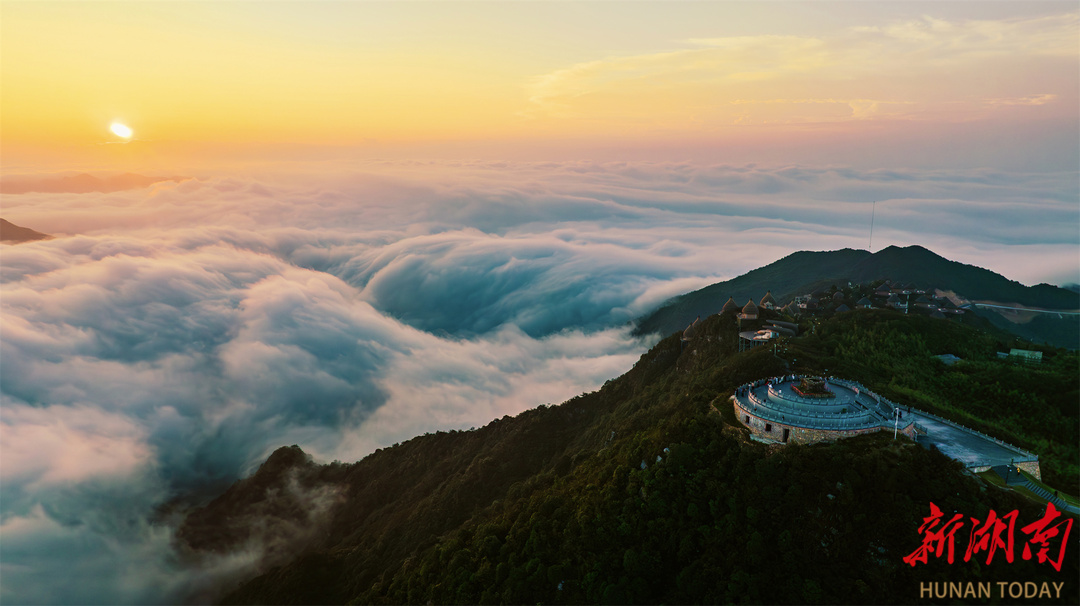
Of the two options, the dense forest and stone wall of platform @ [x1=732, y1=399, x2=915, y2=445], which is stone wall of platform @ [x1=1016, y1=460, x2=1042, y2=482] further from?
stone wall of platform @ [x1=732, y1=399, x2=915, y2=445]

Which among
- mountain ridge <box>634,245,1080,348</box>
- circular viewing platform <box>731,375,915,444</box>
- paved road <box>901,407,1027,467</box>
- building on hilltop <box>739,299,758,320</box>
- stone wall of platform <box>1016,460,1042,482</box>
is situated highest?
circular viewing platform <box>731,375,915,444</box>

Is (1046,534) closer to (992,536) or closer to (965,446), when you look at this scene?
(992,536)

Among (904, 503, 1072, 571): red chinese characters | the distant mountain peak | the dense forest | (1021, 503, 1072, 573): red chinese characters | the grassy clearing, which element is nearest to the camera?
(1021, 503, 1072, 573): red chinese characters

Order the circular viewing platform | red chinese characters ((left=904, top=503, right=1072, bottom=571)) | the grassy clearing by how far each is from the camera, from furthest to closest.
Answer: the circular viewing platform, the grassy clearing, red chinese characters ((left=904, top=503, right=1072, bottom=571))

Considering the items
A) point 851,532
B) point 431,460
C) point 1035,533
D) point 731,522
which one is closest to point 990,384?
point 1035,533

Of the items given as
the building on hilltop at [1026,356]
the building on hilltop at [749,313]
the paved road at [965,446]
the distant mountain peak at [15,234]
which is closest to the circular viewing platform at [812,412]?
the paved road at [965,446]

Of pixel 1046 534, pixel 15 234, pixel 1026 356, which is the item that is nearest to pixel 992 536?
pixel 1046 534

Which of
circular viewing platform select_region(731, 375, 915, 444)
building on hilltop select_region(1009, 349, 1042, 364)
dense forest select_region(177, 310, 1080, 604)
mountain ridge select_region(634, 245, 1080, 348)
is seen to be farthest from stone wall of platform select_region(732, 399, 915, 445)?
mountain ridge select_region(634, 245, 1080, 348)

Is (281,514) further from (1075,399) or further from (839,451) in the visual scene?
(1075,399)
